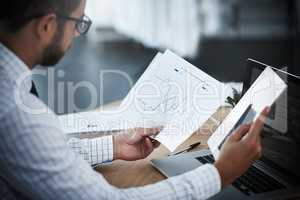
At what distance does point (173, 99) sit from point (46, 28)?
0.49 meters

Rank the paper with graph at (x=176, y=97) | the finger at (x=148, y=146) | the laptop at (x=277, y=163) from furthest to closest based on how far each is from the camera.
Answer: the finger at (x=148, y=146) → the paper with graph at (x=176, y=97) → the laptop at (x=277, y=163)

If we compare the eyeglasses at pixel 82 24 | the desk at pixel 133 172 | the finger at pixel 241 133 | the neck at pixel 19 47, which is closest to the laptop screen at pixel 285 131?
the finger at pixel 241 133

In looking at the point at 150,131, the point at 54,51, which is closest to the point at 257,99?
the point at 150,131

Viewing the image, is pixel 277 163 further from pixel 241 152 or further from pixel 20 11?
pixel 20 11

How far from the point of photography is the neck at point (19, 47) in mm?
894

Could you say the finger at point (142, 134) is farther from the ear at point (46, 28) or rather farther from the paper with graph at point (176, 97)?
the ear at point (46, 28)

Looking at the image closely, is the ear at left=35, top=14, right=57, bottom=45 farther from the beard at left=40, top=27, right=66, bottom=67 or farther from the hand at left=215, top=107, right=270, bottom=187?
the hand at left=215, top=107, right=270, bottom=187

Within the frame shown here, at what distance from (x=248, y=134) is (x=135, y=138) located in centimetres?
40

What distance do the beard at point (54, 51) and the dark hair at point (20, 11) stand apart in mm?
64

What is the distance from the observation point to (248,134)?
97 cm

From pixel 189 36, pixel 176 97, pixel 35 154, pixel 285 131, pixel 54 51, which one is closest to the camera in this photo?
pixel 35 154

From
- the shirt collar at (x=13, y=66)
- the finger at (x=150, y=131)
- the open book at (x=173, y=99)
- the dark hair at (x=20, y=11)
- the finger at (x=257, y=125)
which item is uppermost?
the dark hair at (x=20, y=11)

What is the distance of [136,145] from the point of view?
4.19 feet

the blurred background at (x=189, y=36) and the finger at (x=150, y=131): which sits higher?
the finger at (x=150, y=131)
